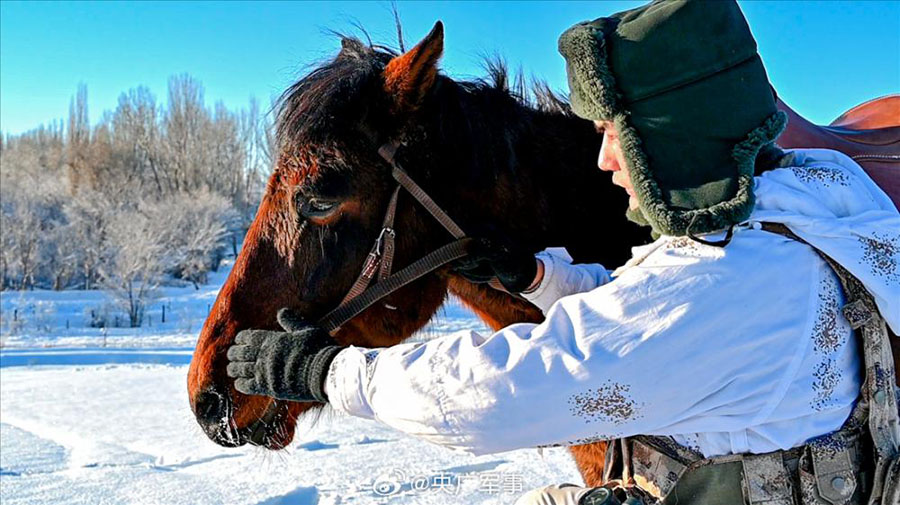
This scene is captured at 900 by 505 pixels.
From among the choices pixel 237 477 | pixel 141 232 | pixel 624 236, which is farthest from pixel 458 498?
pixel 141 232

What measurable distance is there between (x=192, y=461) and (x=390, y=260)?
3083 mm

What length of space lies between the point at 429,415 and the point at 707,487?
58 centimetres

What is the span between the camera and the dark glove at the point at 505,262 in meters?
1.83

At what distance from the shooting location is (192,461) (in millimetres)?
4227

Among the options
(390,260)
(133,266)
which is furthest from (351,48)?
(133,266)

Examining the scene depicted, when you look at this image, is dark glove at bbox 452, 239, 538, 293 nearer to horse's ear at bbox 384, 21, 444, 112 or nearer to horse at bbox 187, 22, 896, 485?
horse at bbox 187, 22, 896, 485

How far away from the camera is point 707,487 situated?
1.25 metres

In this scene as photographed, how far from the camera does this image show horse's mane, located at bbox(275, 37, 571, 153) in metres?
1.88

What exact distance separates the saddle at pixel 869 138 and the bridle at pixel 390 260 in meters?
0.98

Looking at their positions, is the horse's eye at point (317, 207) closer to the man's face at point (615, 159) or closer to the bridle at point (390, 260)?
the bridle at point (390, 260)

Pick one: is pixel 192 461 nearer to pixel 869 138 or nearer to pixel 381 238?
pixel 381 238

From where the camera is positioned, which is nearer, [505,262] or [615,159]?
[615,159]

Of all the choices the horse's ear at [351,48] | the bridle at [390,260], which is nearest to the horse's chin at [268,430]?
the bridle at [390,260]

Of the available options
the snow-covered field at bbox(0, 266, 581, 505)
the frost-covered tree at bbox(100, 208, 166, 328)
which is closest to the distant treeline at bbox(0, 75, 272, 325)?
the frost-covered tree at bbox(100, 208, 166, 328)
